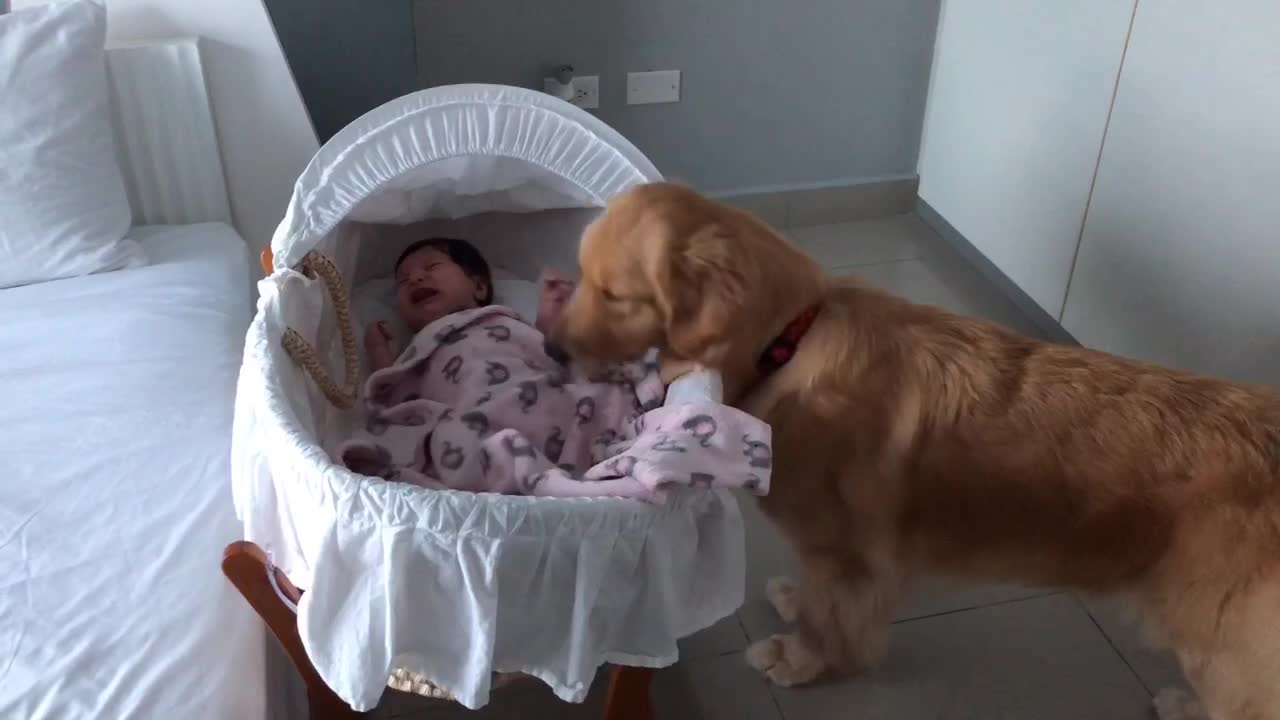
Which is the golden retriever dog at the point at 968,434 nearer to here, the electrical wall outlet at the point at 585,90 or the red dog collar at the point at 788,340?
the red dog collar at the point at 788,340

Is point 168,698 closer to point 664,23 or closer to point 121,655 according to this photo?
point 121,655

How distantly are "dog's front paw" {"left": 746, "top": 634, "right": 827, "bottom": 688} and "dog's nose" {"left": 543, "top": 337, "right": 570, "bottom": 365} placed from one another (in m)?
0.63

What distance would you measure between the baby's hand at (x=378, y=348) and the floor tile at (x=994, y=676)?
2.96 feet

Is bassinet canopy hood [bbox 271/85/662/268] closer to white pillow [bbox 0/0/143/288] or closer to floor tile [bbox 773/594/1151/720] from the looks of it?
white pillow [bbox 0/0/143/288]

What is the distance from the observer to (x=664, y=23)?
A: 9.09 feet

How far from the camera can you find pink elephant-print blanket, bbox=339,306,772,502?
1207 millimetres

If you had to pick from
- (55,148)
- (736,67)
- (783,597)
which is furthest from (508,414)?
(736,67)

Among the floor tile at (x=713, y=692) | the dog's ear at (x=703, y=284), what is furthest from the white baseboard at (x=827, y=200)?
the dog's ear at (x=703, y=284)

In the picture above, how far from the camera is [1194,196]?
2082 millimetres

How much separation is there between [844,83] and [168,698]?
2.43 meters

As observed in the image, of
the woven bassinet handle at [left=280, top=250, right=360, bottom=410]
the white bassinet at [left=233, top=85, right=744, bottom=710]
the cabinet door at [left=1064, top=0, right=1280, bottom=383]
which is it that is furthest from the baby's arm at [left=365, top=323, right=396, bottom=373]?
the cabinet door at [left=1064, top=0, right=1280, bottom=383]

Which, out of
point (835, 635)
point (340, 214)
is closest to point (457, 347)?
point (340, 214)

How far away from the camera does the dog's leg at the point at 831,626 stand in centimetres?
163

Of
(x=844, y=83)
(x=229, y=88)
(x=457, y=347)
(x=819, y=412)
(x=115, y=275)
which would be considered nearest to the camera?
(x=819, y=412)
